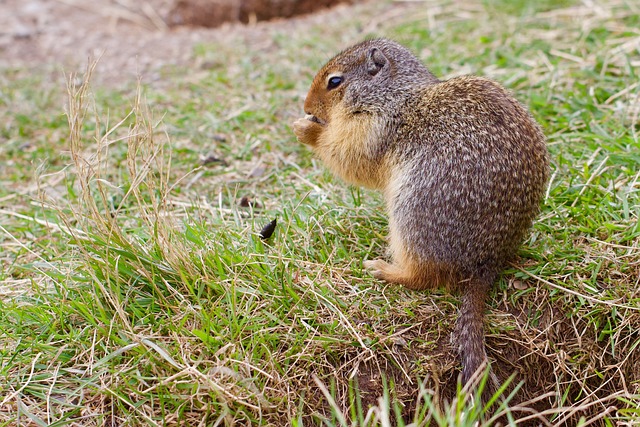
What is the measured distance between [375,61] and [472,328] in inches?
61.8

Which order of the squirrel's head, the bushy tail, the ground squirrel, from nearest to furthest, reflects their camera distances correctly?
the bushy tail, the ground squirrel, the squirrel's head

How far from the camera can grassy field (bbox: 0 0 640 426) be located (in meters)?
2.77

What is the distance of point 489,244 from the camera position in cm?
313

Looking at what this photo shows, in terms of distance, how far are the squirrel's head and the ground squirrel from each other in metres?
0.03

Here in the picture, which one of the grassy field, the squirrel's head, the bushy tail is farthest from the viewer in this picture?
the squirrel's head

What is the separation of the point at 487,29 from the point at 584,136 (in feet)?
7.25

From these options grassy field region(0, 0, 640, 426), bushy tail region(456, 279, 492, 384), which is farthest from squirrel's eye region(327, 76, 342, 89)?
bushy tail region(456, 279, 492, 384)

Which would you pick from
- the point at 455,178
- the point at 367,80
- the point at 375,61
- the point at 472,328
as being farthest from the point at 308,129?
the point at 472,328

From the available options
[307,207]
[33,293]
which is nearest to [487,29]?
[307,207]

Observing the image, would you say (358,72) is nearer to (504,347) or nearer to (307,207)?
(307,207)

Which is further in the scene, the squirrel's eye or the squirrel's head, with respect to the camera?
the squirrel's eye

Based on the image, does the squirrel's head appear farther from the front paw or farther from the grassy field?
the grassy field

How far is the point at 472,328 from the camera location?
298 cm

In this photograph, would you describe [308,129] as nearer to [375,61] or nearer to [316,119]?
[316,119]
